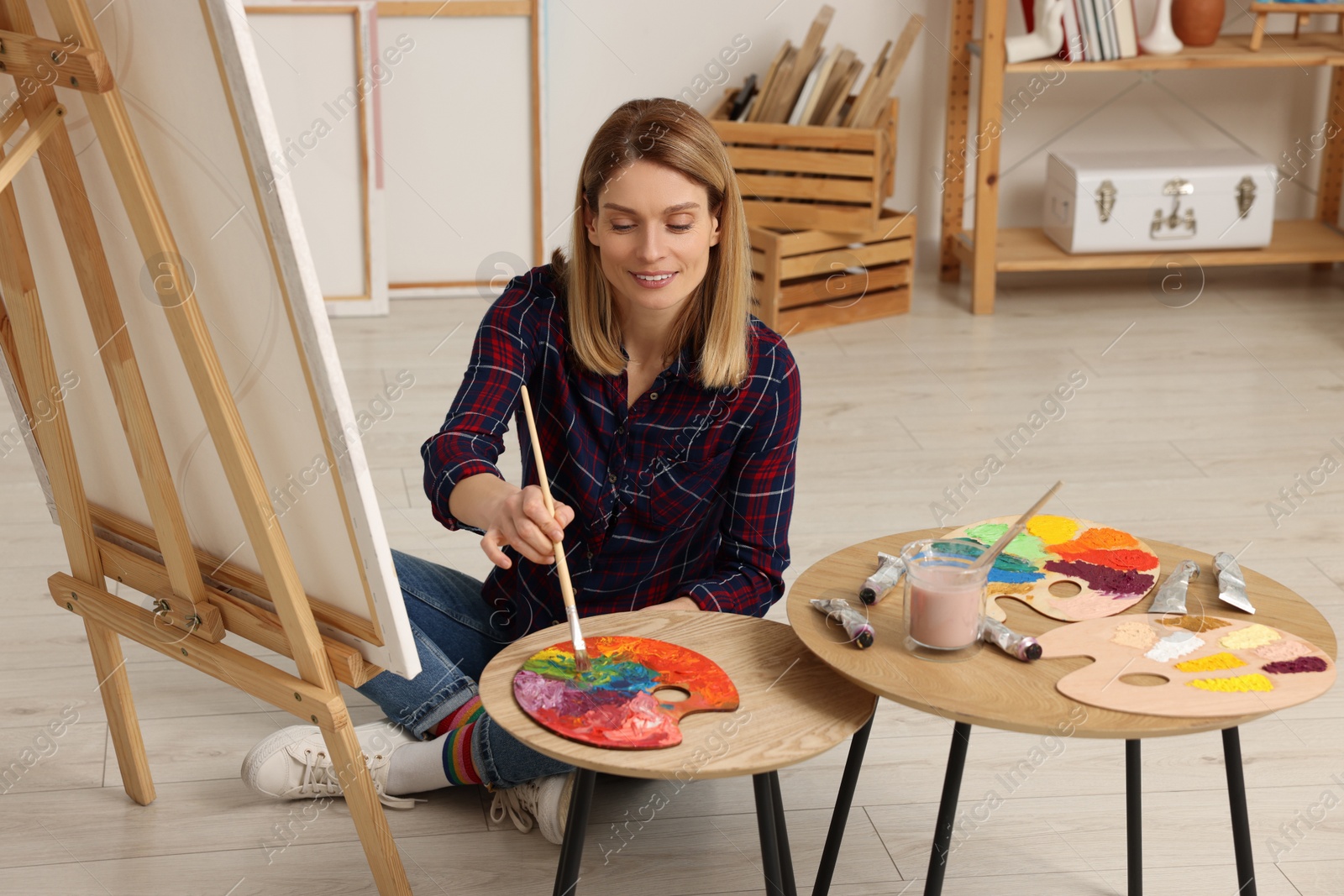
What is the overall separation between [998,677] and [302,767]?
0.93m

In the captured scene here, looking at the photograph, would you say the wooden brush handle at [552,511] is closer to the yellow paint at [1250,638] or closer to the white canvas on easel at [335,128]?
the yellow paint at [1250,638]

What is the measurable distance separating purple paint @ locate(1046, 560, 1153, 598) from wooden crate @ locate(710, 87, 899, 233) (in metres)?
2.29

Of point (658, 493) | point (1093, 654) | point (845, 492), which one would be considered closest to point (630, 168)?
point (658, 493)

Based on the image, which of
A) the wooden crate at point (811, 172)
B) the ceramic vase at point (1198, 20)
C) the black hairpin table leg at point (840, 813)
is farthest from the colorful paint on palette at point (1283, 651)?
the ceramic vase at point (1198, 20)

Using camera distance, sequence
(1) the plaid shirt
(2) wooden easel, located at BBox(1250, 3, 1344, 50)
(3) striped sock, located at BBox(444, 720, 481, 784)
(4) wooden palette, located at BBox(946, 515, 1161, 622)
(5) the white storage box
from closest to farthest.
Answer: (4) wooden palette, located at BBox(946, 515, 1161, 622) < (1) the plaid shirt < (3) striped sock, located at BBox(444, 720, 481, 784) < (2) wooden easel, located at BBox(1250, 3, 1344, 50) < (5) the white storage box

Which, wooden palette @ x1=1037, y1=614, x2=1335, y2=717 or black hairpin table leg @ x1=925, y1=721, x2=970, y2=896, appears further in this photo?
black hairpin table leg @ x1=925, y1=721, x2=970, y2=896

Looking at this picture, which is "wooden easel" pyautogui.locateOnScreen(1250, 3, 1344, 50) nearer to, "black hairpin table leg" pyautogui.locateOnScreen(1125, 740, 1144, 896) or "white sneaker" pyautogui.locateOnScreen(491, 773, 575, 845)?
"black hairpin table leg" pyautogui.locateOnScreen(1125, 740, 1144, 896)

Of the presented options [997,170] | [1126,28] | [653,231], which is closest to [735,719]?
[653,231]

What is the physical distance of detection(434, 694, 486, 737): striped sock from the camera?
1.69 metres

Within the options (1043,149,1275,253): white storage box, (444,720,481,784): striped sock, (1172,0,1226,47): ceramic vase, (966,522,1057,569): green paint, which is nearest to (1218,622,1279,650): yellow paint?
(966,522,1057,569): green paint

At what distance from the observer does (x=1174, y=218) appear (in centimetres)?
365

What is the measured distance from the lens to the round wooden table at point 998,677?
1.09 metres

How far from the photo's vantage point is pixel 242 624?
55.1 inches

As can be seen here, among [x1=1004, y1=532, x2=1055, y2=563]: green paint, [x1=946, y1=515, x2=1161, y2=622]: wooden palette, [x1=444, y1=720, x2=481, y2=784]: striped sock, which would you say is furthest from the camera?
[x1=444, y1=720, x2=481, y2=784]: striped sock
